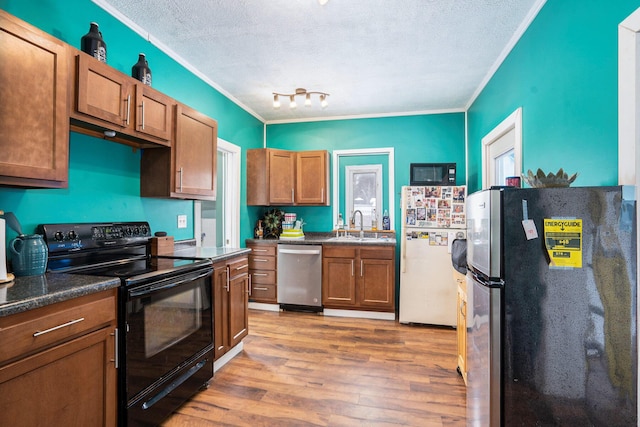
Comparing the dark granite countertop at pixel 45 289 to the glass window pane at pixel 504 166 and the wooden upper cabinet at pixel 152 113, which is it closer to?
the wooden upper cabinet at pixel 152 113

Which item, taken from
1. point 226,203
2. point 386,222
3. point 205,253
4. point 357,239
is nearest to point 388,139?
point 386,222

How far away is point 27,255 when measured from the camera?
1.52 metres

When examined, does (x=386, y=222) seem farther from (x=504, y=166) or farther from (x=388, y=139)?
(x=504, y=166)

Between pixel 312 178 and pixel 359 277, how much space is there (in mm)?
1489

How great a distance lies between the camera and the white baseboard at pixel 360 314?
3.71 m

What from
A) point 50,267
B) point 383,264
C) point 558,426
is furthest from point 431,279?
point 50,267

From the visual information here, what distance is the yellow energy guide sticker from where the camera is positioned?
1172 mm

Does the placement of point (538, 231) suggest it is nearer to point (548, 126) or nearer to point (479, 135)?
point (548, 126)

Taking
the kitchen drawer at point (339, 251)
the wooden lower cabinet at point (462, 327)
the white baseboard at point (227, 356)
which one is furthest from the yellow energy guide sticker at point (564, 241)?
the kitchen drawer at point (339, 251)

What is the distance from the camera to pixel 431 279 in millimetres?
3463

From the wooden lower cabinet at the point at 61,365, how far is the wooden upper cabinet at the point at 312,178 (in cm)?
295

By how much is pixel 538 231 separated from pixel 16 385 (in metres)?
2.04

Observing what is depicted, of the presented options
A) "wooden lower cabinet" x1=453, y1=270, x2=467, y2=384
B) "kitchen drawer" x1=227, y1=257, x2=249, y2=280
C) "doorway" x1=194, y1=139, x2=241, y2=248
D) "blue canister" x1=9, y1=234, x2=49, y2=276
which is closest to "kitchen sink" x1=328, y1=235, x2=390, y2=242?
"doorway" x1=194, y1=139, x2=241, y2=248

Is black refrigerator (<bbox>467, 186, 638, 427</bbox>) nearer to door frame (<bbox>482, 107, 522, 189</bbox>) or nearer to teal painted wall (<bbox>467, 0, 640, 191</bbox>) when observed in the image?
teal painted wall (<bbox>467, 0, 640, 191</bbox>)
